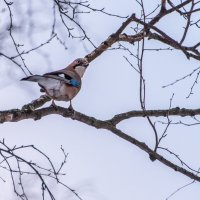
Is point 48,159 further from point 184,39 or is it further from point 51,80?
point 184,39

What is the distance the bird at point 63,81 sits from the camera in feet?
18.0

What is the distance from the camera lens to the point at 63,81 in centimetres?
581

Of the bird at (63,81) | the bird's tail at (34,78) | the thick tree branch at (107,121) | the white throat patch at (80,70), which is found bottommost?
the thick tree branch at (107,121)

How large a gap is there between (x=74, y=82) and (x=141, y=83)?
1392 millimetres

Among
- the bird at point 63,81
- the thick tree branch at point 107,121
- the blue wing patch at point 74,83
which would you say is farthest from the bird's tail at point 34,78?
the blue wing patch at point 74,83

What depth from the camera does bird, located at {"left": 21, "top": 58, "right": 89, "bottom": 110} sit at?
216 inches

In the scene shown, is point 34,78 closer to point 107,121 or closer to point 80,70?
point 107,121

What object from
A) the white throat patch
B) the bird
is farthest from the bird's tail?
the white throat patch

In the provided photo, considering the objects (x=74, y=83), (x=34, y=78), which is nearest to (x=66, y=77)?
(x=74, y=83)

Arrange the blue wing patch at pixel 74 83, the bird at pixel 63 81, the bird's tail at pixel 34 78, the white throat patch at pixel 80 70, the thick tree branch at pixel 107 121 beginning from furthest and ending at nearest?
the white throat patch at pixel 80 70, the blue wing patch at pixel 74 83, the bird at pixel 63 81, the bird's tail at pixel 34 78, the thick tree branch at pixel 107 121

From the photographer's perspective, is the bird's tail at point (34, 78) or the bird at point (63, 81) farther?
the bird at point (63, 81)

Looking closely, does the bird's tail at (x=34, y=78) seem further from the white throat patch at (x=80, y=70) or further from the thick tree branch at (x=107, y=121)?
the white throat patch at (x=80, y=70)

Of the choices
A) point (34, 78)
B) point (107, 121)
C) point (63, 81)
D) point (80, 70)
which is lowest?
point (107, 121)

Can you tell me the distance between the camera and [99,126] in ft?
16.7
